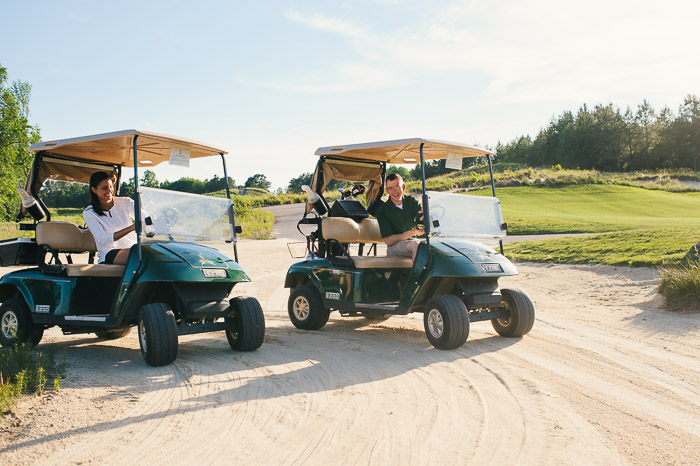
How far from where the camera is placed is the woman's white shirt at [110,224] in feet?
22.6

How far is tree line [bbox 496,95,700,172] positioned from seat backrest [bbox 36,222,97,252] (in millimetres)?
74162

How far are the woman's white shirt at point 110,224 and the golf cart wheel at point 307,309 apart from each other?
91.8 inches

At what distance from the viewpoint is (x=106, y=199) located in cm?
716

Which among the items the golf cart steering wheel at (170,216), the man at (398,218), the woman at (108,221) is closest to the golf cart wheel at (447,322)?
the man at (398,218)

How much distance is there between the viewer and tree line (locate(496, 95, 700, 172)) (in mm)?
71875

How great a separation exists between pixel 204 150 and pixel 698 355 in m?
5.82

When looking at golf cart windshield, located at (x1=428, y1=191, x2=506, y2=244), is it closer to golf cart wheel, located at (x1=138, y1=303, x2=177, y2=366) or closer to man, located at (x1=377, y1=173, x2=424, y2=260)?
man, located at (x1=377, y1=173, x2=424, y2=260)

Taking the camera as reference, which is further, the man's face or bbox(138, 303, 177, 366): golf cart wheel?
the man's face

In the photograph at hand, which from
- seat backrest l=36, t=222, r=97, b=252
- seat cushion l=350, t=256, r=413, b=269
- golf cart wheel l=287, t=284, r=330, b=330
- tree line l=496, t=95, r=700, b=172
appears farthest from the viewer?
tree line l=496, t=95, r=700, b=172

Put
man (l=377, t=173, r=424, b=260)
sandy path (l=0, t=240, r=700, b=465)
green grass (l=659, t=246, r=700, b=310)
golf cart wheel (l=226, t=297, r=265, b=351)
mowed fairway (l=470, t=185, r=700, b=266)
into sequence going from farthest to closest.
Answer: mowed fairway (l=470, t=185, r=700, b=266) → green grass (l=659, t=246, r=700, b=310) → man (l=377, t=173, r=424, b=260) → golf cart wheel (l=226, t=297, r=265, b=351) → sandy path (l=0, t=240, r=700, b=465)

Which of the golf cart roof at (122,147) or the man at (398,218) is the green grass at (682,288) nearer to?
the man at (398,218)

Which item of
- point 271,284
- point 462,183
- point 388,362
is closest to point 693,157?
point 462,183

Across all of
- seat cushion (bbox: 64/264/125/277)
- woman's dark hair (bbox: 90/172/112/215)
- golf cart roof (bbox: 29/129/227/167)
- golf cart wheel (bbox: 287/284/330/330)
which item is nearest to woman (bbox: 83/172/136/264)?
woman's dark hair (bbox: 90/172/112/215)

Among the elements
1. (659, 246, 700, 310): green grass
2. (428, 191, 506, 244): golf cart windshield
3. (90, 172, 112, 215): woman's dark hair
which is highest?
(90, 172, 112, 215): woman's dark hair
